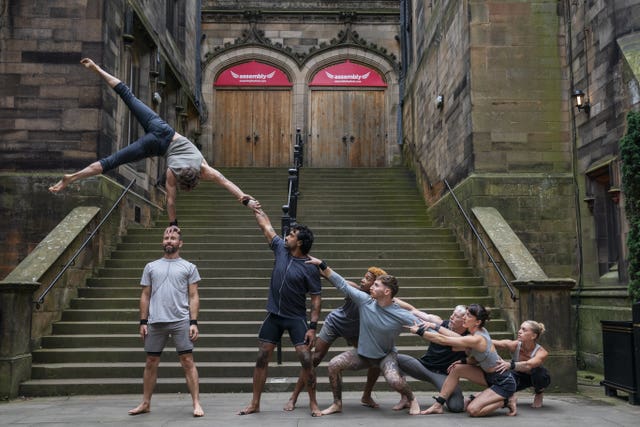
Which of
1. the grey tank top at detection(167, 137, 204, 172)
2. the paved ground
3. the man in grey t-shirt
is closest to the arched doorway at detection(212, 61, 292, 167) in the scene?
the paved ground

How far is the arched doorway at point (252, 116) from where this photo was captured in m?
19.5

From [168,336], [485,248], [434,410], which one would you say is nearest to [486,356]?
[434,410]

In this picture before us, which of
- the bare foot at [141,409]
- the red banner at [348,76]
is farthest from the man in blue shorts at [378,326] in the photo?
the red banner at [348,76]

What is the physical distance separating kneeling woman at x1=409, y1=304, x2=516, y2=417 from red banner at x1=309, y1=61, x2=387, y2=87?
48.1 feet

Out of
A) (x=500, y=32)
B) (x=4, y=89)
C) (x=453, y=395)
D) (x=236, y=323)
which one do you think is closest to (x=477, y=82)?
(x=500, y=32)

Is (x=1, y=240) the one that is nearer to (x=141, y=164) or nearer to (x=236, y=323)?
(x=141, y=164)

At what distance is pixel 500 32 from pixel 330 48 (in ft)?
30.6

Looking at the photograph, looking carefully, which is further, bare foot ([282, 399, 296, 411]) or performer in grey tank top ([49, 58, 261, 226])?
bare foot ([282, 399, 296, 411])

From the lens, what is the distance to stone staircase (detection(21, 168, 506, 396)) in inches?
297

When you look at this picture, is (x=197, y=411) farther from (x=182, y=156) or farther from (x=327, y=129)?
(x=327, y=129)

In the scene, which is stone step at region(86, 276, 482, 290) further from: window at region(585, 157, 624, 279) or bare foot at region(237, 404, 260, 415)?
bare foot at region(237, 404, 260, 415)

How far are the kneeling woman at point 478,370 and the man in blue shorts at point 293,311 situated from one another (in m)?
1.00

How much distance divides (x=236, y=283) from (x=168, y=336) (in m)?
4.01

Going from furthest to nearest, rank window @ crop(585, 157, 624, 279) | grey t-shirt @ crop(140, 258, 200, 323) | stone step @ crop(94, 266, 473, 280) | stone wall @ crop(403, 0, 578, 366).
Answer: stone wall @ crop(403, 0, 578, 366) < stone step @ crop(94, 266, 473, 280) < window @ crop(585, 157, 624, 279) < grey t-shirt @ crop(140, 258, 200, 323)
